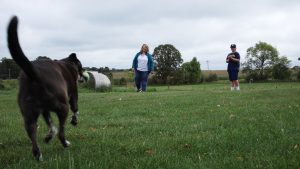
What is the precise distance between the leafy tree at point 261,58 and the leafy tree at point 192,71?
8.09m

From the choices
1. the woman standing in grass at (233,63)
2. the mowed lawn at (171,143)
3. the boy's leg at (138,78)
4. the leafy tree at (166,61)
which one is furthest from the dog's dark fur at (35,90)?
the leafy tree at (166,61)

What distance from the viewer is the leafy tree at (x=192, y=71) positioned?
64.9 m

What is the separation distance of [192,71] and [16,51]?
63.0 meters

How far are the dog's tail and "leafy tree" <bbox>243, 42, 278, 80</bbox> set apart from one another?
6145 cm

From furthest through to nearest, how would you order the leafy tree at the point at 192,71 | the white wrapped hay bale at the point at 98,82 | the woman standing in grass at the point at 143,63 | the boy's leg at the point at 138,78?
the leafy tree at the point at 192,71, the white wrapped hay bale at the point at 98,82, the boy's leg at the point at 138,78, the woman standing in grass at the point at 143,63

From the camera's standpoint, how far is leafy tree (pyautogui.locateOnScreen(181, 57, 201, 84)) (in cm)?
6492

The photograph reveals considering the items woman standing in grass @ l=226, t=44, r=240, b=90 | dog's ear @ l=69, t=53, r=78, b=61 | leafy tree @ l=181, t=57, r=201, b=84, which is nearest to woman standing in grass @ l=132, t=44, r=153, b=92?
woman standing in grass @ l=226, t=44, r=240, b=90

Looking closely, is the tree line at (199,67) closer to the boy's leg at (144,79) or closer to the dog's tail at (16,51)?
the boy's leg at (144,79)

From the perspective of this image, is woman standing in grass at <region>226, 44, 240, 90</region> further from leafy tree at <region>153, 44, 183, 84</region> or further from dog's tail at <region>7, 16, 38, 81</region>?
leafy tree at <region>153, 44, 183, 84</region>

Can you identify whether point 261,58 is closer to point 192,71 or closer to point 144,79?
point 192,71

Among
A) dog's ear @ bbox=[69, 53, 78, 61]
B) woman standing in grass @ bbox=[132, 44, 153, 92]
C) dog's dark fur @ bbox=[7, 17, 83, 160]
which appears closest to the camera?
dog's dark fur @ bbox=[7, 17, 83, 160]

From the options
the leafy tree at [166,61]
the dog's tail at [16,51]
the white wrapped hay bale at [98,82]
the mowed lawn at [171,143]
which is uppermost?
the leafy tree at [166,61]

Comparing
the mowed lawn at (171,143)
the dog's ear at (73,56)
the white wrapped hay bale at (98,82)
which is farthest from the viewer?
the white wrapped hay bale at (98,82)

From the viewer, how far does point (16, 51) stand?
159 inches
